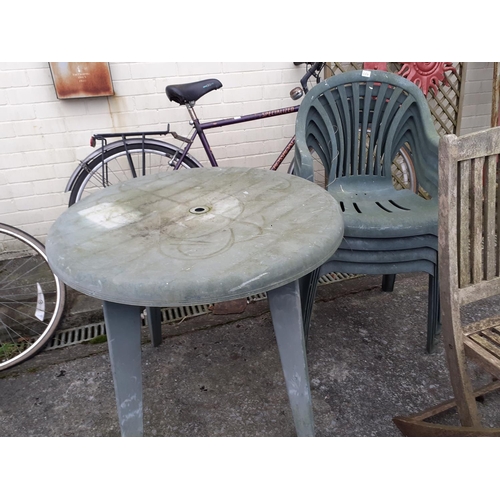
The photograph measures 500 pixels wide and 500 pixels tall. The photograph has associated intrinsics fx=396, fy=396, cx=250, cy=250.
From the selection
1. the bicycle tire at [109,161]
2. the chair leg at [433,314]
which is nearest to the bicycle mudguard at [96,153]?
the bicycle tire at [109,161]

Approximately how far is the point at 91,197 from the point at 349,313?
1.48 meters

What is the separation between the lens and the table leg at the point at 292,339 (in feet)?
3.87

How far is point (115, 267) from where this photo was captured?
1.05 metres

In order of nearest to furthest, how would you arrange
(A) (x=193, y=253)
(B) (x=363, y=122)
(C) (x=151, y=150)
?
(A) (x=193, y=253)
(B) (x=363, y=122)
(C) (x=151, y=150)

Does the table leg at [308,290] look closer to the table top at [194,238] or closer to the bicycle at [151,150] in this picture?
the table top at [194,238]

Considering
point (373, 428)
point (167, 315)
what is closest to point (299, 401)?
point (373, 428)

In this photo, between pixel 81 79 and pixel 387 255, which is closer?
pixel 387 255

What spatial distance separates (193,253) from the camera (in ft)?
3.62

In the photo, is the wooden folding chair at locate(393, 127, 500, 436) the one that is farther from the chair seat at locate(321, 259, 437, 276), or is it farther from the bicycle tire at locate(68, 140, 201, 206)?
the bicycle tire at locate(68, 140, 201, 206)

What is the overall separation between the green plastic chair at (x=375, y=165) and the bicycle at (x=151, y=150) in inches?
23.1

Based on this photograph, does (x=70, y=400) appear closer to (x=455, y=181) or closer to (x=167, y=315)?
(x=167, y=315)

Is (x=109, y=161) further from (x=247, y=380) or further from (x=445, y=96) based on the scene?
(x=445, y=96)

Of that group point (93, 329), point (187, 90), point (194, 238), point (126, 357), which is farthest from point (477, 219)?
point (93, 329)

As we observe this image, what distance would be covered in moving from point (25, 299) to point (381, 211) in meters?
2.12
